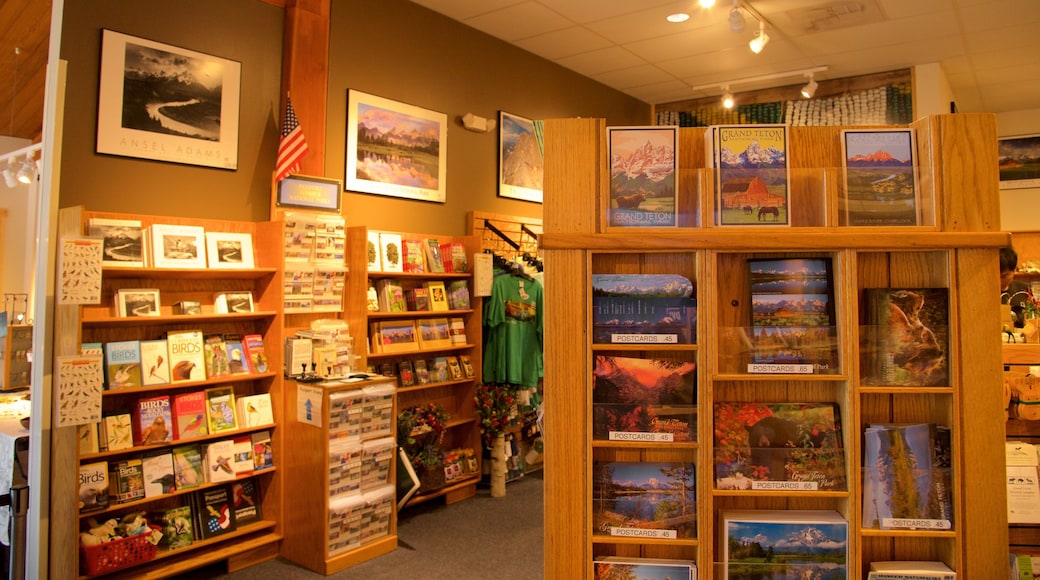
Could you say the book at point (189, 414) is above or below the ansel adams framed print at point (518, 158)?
below

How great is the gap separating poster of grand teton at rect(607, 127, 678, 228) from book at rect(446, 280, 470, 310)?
10.3 ft

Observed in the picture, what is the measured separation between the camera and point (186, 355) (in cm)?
356

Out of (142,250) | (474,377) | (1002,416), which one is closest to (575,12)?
(474,377)

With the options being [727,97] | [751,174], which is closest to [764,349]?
[751,174]

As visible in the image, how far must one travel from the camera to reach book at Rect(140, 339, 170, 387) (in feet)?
11.1

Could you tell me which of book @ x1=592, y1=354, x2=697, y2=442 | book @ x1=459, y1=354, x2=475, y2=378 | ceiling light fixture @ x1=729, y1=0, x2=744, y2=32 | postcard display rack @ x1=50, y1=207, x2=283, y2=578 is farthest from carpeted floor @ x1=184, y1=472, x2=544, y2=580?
ceiling light fixture @ x1=729, y1=0, x2=744, y2=32

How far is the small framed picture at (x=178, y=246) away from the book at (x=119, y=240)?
0.24 feet

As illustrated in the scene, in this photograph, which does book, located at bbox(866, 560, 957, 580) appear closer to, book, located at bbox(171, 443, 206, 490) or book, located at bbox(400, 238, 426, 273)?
book, located at bbox(171, 443, 206, 490)

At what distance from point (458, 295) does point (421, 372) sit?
0.66 metres

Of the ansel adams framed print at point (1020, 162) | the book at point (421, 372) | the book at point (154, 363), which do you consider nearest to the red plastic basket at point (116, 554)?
the book at point (154, 363)

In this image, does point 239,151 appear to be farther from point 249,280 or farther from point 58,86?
point 58,86

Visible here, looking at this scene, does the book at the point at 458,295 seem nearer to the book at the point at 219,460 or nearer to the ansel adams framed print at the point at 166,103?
the ansel adams framed print at the point at 166,103

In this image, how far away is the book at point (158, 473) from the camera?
3.40m

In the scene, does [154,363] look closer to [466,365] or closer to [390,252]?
[390,252]
